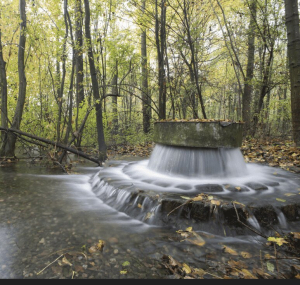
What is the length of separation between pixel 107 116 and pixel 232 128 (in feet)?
21.3

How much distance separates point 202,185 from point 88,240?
97.4 inches

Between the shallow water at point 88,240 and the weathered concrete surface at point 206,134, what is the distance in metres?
0.98

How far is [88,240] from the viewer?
115 inches

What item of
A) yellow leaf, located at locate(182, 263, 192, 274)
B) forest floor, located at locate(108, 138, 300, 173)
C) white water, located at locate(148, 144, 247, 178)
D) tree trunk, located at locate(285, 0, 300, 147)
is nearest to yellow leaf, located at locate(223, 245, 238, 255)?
yellow leaf, located at locate(182, 263, 192, 274)

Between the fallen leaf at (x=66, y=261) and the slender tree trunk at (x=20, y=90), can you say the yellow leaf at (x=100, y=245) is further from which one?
the slender tree trunk at (x=20, y=90)

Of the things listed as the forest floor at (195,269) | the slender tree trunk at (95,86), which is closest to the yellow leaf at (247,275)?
the forest floor at (195,269)

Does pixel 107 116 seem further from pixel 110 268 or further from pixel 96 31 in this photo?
pixel 110 268

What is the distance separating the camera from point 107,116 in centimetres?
1020

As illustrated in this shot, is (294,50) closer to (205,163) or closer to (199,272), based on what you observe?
(205,163)

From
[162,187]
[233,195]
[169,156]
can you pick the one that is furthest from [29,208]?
[233,195]

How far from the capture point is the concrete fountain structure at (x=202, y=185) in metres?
3.34

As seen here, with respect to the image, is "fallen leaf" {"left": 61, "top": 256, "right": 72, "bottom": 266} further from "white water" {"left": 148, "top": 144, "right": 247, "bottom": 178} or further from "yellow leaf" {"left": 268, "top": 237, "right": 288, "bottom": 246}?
"white water" {"left": 148, "top": 144, "right": 247, "bottom": 178}

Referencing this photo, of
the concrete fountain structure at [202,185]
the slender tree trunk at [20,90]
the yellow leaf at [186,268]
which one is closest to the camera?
the yellow leaf at [186,268]

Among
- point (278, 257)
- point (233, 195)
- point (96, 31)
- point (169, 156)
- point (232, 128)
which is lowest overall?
point (278, 257)
